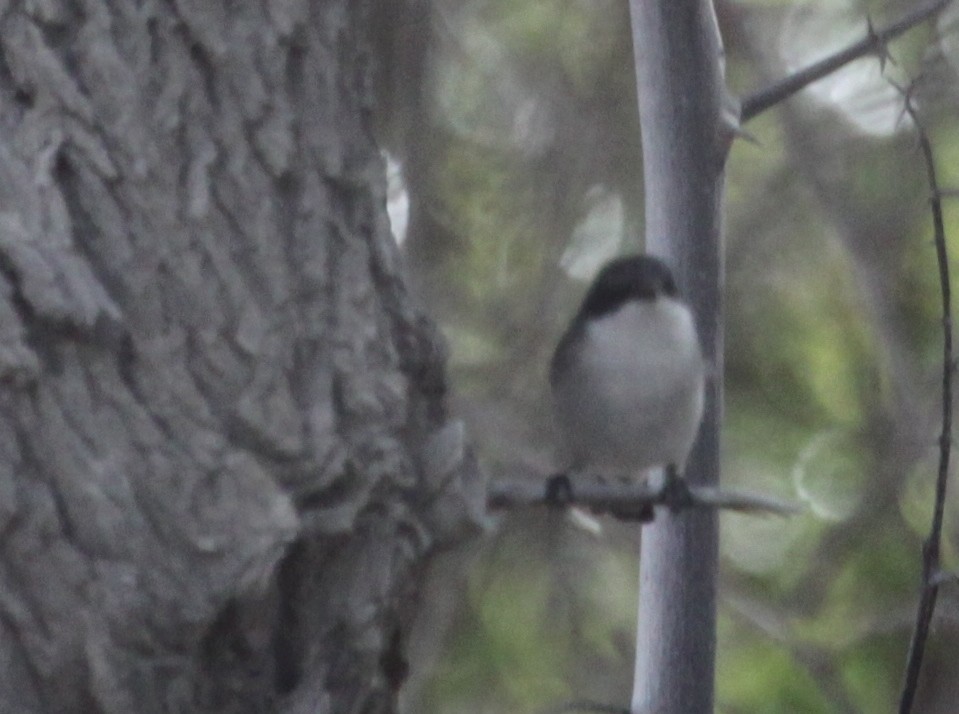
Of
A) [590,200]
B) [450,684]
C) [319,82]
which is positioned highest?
[590,200]

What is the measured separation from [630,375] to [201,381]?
117 cm

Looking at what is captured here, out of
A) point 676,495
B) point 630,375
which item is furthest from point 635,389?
point 676,495

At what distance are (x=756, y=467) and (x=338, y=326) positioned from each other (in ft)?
7.91

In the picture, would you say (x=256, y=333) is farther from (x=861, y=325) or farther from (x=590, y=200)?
(x=861, y=325)

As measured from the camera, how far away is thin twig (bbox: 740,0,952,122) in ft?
7.29

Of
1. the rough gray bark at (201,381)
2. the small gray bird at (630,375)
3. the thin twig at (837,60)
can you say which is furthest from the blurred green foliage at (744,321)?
the rough gray bark at (201,381)

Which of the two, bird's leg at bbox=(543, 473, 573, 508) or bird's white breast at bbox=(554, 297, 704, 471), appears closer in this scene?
bird's leg at bbox=(543, 473, 573, 508)

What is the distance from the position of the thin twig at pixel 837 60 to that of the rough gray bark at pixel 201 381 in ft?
2.40

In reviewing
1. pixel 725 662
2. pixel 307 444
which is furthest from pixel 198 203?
pixel 725 662

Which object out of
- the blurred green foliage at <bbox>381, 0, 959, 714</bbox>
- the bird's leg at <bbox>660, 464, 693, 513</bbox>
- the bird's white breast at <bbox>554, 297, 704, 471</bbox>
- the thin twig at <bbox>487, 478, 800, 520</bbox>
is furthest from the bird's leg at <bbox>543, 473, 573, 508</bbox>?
the blurred green foliage at <bbox>381, 0, 959, 714</bbox>

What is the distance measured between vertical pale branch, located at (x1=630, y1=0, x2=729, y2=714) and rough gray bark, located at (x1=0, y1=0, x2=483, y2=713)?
66cm

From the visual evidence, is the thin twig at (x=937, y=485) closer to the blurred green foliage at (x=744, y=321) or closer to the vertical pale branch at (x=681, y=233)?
the vertical pale branch at (x=681, y=233)

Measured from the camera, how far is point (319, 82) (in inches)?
76.1

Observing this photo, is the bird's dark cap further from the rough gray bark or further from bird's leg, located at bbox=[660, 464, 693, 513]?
the rough gray bark
